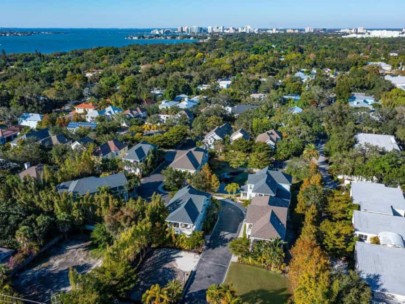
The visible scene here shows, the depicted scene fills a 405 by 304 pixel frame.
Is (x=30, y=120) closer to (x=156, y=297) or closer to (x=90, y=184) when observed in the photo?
(x=90, y=184)

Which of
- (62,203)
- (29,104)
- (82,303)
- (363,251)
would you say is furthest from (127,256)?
(29,104)

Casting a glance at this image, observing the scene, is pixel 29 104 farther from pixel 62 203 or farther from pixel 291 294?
pixel 291 294

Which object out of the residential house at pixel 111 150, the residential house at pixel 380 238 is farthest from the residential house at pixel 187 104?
the residential house at pixel 380 238

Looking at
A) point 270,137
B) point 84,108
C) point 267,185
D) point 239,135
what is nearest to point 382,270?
point 267,185

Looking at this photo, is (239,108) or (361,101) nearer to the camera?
(239,108)

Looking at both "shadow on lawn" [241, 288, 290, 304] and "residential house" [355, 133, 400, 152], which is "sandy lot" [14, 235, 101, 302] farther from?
"residential house" [355, 133, 400, 152]

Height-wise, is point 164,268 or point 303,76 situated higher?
point 303,76
